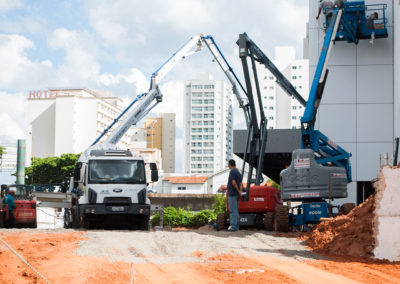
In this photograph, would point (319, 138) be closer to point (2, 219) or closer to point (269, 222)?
point (269, 222)

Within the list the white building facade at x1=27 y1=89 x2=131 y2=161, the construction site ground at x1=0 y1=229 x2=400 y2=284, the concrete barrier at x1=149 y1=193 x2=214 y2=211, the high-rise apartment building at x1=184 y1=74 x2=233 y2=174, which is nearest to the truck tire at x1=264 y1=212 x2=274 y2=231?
the construction site ground at x1=0 y1=229 x2=400 y2=284

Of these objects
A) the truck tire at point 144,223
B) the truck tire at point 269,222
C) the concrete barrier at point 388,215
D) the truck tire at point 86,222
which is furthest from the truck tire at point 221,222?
the concrete barrier at point 388,215

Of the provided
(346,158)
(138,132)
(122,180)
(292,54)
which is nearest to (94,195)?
(122,180)

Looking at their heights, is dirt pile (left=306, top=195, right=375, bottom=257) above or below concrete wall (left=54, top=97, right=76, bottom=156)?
below

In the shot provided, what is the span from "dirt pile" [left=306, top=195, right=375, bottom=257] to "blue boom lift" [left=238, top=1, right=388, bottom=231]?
3710 mm

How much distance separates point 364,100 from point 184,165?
5780 inches

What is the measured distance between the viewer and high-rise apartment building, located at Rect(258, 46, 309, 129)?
501 feet

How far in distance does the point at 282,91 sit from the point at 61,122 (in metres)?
59.1

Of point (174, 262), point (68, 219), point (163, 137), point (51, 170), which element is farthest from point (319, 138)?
point (163, 137)

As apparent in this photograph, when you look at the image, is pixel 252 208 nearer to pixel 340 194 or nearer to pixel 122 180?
pixel 340 194

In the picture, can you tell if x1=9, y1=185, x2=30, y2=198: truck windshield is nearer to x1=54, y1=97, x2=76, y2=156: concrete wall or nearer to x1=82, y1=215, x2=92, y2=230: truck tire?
x1=82, y1=215, x2=92, y2=230: truck tire

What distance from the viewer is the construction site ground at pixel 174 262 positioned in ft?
27.8

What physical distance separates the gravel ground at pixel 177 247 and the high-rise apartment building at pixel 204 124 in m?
161

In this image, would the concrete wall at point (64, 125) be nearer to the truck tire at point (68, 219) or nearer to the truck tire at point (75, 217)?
the truck tire at point (68, 219)
